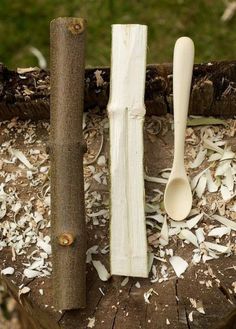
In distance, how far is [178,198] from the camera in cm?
106

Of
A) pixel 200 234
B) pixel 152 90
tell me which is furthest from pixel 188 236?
pixel 152 90

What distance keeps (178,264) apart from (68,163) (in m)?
0.22

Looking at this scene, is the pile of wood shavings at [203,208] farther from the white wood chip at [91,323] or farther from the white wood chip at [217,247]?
the white wood chip at [91,323]

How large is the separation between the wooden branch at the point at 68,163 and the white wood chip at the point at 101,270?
0.04 meters

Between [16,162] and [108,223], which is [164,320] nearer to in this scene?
[108,223]

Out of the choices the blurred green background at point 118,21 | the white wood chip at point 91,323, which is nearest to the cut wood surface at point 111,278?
the white wood chip at point 91,323

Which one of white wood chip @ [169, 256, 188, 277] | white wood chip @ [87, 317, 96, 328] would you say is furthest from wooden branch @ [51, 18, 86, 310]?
white wood chip @ [169, 256, 188, 277]

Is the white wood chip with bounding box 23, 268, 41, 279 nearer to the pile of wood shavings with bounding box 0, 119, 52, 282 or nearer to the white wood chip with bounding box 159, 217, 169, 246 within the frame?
the pile of wood shavings with bounding box 0, 119, 52, 282

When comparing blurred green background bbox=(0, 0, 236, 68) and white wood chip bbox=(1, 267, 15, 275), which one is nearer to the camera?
white wood chip bbox=(1, 267, 15, 275)

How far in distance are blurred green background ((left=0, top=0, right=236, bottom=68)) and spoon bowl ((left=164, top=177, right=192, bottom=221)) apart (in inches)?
26.5

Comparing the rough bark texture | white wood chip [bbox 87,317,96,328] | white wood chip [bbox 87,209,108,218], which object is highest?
the rough bark texture

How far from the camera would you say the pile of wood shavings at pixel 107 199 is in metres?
1.05

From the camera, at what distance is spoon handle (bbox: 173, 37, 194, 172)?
3.42 ft

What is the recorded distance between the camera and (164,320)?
997 millimetres
